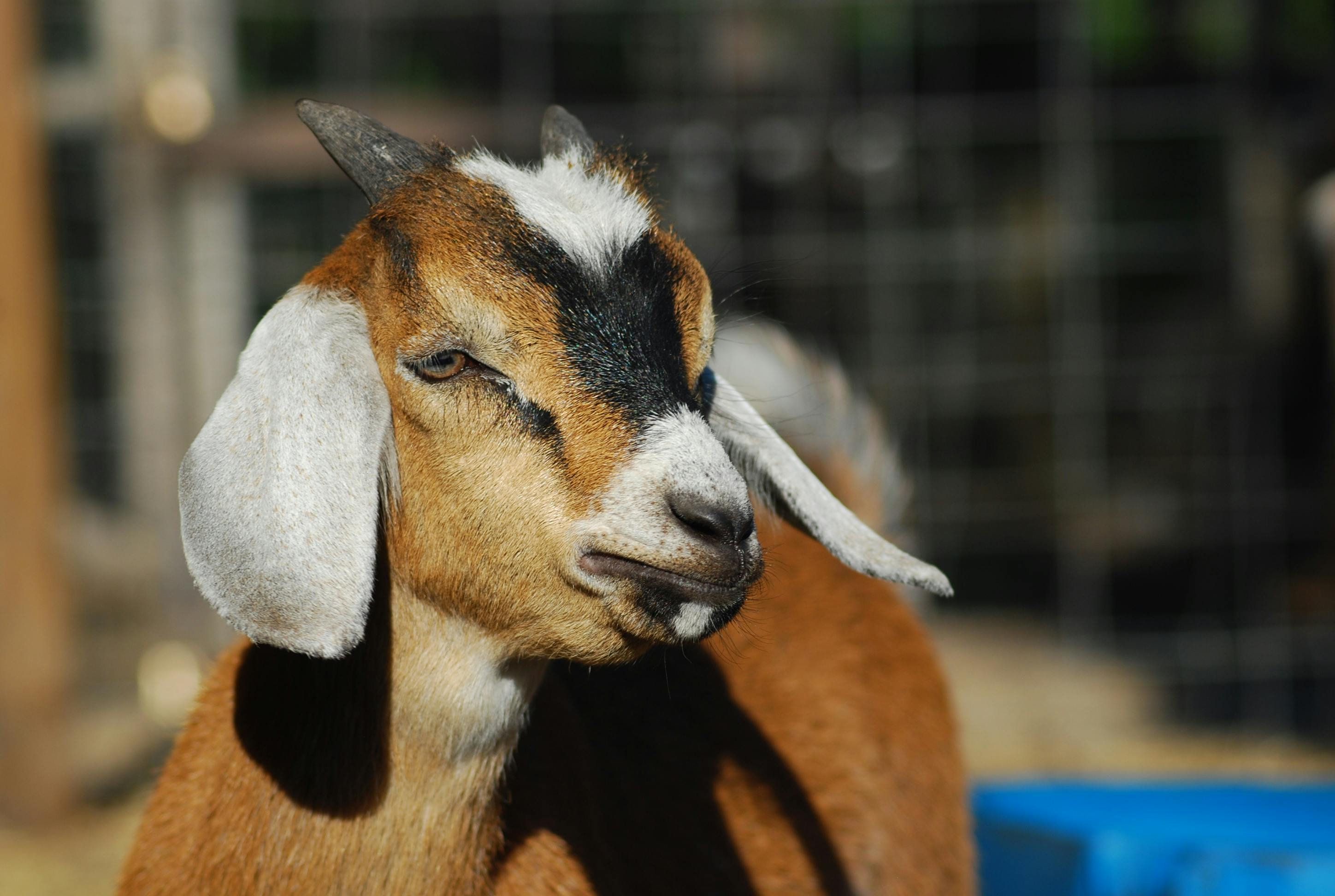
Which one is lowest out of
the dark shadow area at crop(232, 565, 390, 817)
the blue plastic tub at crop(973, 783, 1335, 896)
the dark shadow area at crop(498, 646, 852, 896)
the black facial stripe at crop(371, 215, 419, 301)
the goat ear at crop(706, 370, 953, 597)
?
the blue plastic tub at crop(973, 783, 1335, 896)

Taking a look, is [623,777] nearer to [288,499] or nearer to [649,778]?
[649,778]

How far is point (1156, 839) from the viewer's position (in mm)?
3127

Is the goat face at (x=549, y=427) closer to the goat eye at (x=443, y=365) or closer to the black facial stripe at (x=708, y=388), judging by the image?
the goat eye at (x=443, y=365)

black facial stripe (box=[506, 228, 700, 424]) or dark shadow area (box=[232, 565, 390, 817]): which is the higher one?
black facial stripe (box=[506, 228, 700, 424])

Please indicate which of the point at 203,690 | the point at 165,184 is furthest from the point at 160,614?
the point at 203,690

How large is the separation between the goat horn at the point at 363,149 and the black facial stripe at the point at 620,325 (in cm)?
27

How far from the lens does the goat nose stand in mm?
1550

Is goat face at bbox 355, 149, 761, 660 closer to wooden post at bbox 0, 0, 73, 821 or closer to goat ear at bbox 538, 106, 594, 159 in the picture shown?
goat ear at bbox 538, 106, 594, 159

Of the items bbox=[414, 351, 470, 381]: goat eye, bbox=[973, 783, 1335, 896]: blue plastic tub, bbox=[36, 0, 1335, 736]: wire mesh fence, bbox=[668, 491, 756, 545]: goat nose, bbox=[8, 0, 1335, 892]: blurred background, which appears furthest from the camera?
bbox=[36, 0, 1335, 736]: wire mesh fence

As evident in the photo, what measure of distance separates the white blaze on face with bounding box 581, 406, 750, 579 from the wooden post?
320 cm

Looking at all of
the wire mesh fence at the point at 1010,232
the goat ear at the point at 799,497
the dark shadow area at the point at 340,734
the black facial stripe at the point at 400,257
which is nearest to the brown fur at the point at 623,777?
the dark shadow area at the point at 340,734

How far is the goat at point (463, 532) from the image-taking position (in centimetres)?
159

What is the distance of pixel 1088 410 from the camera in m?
8.55

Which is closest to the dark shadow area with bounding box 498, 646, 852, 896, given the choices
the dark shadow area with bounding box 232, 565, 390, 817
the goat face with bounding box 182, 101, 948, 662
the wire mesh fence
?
the dark shadow area with bounding box 232, 565, 390, 817
